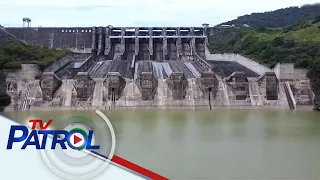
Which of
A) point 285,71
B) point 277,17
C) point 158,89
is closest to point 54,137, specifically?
point 158,89

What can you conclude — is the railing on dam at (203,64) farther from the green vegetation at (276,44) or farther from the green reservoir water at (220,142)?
the green reservoir water at (220,142)

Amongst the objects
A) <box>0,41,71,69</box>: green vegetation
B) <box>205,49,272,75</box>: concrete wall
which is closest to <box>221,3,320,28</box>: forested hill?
<box>205,49,272,75</box>: concrete wall

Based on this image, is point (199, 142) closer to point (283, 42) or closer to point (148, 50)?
point (283, 42)

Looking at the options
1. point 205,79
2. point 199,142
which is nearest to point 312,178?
point 199,142

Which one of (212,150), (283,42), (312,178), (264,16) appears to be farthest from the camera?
(264,16)

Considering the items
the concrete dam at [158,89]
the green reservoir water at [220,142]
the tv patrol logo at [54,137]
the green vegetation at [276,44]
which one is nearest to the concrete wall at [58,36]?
the green vegetation at [276,44]
